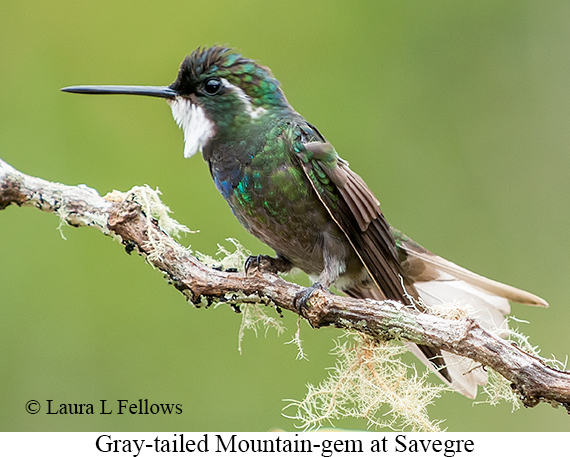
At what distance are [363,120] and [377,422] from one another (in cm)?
275

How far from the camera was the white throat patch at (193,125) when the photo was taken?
2.59 meters

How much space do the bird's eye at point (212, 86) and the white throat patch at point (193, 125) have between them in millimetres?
78

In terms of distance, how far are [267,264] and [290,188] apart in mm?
384

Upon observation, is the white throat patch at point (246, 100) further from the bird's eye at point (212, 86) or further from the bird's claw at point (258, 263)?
the bird's claw at point (258, 263)

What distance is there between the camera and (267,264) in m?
2.74

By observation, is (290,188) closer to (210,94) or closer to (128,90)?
(210,94)

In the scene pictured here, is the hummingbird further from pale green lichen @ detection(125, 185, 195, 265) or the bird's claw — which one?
pale green lichen @ detection(125, 185, 195, 265)

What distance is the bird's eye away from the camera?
2615mm

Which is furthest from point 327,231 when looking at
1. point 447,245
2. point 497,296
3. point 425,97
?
point 425,97

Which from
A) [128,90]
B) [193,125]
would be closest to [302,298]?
[193,125]

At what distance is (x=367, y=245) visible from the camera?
2.52 m

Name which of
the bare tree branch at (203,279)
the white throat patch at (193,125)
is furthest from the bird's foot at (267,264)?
the white throat patch at (193,125)

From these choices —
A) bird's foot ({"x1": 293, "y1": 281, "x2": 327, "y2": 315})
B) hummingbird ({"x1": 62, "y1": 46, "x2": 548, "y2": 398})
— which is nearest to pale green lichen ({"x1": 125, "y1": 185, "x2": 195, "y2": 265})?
hummingbird ({"x1": 62, "y1": 46, "x2": 548, "y2": 398})

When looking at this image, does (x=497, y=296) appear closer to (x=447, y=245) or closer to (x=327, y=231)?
(x=327, y=231)
